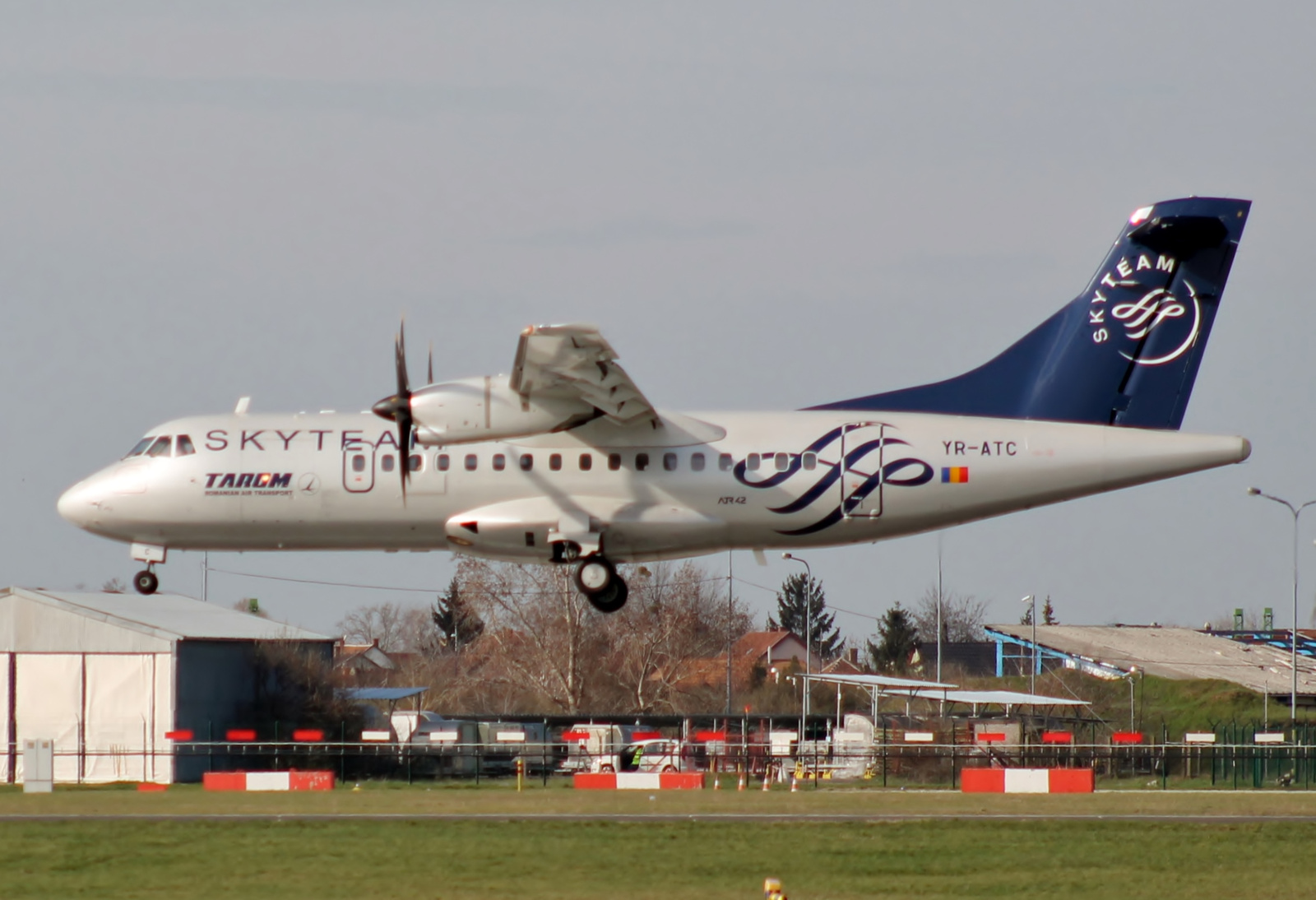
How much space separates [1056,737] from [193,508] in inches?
1160

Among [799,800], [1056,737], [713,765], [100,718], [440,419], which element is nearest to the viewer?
[440,419]

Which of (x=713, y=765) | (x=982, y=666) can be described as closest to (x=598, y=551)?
(x=713, y=765)

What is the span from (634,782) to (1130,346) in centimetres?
1684

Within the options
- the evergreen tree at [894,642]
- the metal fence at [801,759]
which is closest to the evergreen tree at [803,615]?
the evergreen tree at [894,642]

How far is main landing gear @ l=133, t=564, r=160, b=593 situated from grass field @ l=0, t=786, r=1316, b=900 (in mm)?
4534

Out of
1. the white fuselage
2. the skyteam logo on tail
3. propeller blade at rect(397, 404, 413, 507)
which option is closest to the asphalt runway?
the white fuselage

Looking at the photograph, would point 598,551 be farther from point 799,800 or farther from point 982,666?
point 982,666

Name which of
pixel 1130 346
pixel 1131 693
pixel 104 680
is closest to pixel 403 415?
Answer: pixel 1130 346

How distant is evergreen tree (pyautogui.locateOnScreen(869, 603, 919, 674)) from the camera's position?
122000 millimetres

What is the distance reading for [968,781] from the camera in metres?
41.7

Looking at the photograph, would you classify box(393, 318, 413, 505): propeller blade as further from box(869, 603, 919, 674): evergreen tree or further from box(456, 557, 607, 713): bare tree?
box(869, 603, 919, 674): evergreen tree

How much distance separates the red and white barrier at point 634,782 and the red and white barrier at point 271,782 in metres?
6.46

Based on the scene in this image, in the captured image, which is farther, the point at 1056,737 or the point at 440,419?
the point at 1056,737

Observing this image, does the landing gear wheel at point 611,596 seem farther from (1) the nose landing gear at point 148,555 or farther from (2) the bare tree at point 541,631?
(2) the bare tree at point 541,631
